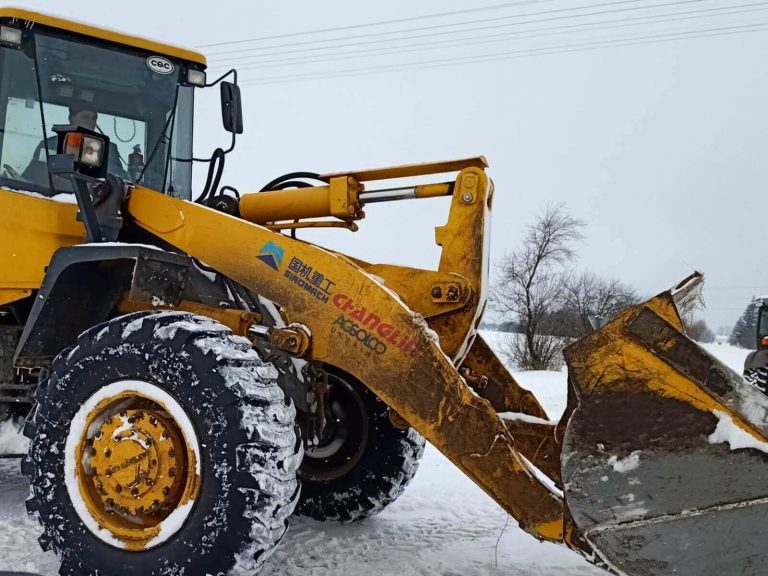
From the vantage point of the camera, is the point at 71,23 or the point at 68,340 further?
the point at 71,23

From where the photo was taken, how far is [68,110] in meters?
4.12

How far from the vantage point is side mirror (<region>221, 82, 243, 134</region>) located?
175 inches

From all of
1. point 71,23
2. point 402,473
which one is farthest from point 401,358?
point 71,23

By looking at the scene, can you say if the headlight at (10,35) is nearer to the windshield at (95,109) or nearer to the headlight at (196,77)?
the windshield at (95,109)

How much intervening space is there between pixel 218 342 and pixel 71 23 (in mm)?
2581

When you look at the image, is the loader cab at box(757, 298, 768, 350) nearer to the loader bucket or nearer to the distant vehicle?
the distant vehicle

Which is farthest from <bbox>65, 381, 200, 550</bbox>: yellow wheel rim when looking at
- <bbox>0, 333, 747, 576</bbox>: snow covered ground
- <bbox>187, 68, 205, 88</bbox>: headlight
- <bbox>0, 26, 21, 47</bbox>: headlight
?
<bbox>187, 68, 205, 88</bbox>: headlight

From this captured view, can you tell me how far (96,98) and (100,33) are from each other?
40cm

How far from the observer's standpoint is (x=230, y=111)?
4438 mm

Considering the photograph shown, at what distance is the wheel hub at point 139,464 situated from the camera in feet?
8.93

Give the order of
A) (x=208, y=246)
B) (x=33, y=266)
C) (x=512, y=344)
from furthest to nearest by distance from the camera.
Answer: (x=512, y=344) < (x=33, y=266) < (x=208, y=246)

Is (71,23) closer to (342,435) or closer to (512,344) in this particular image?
(342,435)

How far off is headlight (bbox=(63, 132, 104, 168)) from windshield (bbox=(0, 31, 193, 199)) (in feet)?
2.32

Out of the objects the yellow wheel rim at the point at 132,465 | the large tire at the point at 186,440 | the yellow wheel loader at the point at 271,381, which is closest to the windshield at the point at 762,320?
the yellow wheel loader at the point at 271,381
